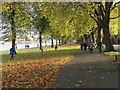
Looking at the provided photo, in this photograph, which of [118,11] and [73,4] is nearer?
[73,4]

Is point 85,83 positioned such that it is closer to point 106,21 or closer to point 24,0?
point 24,0

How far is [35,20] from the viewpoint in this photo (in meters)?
32.3

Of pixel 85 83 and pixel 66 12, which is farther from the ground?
pixel 66 12

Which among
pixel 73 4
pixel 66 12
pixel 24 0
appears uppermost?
pixel 73 4

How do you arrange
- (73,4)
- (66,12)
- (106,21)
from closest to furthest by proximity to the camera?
(66,12) → (73,4) → (106,21)

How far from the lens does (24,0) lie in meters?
7.98

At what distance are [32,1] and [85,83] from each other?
607 cm

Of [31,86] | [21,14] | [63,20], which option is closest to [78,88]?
[31,86]

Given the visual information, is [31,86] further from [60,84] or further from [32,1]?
[32,1]

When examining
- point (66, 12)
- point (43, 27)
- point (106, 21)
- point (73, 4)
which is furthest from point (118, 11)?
point (43, 27)

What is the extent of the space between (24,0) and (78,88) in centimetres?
625

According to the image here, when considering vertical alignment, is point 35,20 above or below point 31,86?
above

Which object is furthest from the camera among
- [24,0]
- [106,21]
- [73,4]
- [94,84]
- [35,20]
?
[35,20]

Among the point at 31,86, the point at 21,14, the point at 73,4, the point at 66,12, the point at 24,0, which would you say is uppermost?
the point at 73,4
